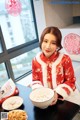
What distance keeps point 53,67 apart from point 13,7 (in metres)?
1.08

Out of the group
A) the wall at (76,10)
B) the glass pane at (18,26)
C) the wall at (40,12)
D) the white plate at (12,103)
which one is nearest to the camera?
the white plate at (12,103)

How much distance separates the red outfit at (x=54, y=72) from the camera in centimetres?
101

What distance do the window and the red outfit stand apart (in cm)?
73

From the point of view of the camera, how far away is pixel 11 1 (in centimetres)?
172

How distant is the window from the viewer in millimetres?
1750

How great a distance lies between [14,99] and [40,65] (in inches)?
11.7

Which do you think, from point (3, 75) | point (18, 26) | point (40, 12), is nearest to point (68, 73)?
point (40, 12)

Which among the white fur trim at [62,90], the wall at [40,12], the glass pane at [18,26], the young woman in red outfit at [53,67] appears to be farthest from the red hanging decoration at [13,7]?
the white fur trim at [62,90]

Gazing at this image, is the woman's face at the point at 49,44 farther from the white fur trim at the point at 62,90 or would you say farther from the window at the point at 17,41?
the window at the point at 17,41

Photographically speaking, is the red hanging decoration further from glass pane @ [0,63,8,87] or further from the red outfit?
the red outfit

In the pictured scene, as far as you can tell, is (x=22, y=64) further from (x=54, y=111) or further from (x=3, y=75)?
(x=54, y=111)

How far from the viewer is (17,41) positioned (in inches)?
77.5

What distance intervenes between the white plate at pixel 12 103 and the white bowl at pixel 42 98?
10 cm

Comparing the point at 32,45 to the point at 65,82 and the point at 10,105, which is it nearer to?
the point at 65,82
